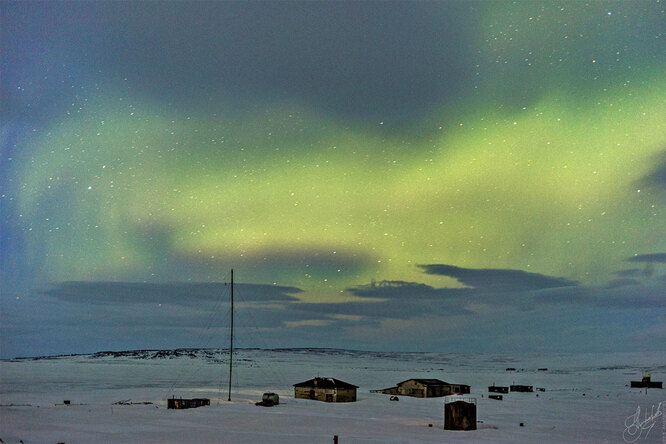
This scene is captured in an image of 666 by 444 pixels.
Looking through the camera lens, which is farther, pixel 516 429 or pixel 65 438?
pixel 516 429

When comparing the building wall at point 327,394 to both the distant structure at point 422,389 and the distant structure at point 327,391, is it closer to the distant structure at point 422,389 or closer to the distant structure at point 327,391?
the distant structure at point 327,391

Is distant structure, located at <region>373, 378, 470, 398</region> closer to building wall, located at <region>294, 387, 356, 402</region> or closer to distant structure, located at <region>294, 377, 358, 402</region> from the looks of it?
distant structure, located at <region>294, 377, 358, 402</region>

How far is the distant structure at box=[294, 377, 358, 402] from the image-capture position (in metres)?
75.5

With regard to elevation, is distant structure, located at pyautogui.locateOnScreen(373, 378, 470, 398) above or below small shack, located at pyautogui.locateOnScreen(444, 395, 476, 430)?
below

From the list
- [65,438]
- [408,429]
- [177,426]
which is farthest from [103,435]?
[408,429]

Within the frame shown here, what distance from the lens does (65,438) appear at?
44750 mm

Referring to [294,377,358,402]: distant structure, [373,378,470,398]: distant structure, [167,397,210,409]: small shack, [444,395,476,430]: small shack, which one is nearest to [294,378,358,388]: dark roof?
[294,377,358,402]: distant structure

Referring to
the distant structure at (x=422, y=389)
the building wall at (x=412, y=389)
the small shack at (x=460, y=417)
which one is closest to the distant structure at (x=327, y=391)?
the building wall at (x=412, y=389)

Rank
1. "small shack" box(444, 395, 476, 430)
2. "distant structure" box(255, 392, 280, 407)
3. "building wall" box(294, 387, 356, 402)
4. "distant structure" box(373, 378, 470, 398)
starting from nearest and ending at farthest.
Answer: "small shack" box(444, 395, 476, 430)
"distant structure" box(255, 392, 280, 407)
"building wall" box(294, 387, 356, 402)
"distant structure" box(373, 378, 470, 398)

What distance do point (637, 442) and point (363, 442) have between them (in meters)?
19.1

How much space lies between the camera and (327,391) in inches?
3004

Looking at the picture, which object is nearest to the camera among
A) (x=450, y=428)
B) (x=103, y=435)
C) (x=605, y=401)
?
(x=103, y=435)

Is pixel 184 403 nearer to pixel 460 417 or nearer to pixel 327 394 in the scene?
pixel 327 394

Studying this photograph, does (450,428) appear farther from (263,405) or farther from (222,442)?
(263,405)
